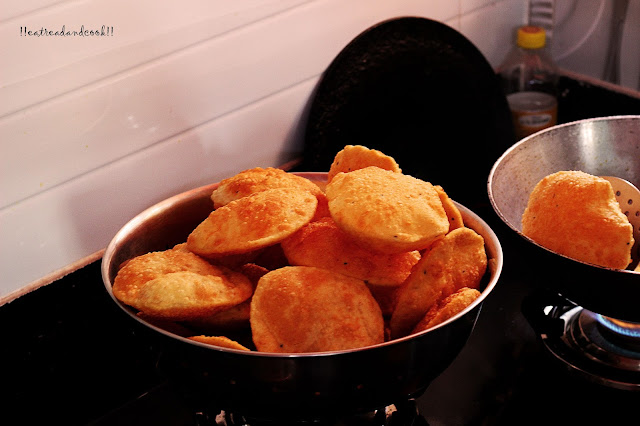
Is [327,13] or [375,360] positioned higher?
[327,13]

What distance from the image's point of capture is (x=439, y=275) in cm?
78

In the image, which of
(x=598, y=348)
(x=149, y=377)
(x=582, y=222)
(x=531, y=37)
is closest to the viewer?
(x=582, y=222)

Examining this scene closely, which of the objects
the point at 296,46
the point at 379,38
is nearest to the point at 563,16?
the point at 379,38

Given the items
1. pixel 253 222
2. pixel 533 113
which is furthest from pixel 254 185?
pixel 533 113

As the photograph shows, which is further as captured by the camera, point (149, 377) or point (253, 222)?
point (149, 377)

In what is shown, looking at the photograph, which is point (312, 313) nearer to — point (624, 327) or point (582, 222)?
point (582, 222)

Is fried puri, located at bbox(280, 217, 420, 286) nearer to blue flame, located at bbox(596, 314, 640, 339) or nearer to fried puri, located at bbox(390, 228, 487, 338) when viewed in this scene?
fried puri, located at bbox(390, 228, 487, 338)

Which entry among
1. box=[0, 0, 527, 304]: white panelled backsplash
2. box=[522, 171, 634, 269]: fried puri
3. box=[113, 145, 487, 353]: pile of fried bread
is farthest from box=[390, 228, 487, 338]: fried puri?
box=[0, 0, 527, 304]: white panelled backsplash

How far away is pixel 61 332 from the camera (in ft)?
3.32

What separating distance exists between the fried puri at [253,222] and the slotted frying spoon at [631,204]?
42 centimetres

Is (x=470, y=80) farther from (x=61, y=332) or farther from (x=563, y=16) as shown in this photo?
(x=61, y=332)

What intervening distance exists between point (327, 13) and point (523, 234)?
498 mm

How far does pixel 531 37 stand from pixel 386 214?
751 millimetres

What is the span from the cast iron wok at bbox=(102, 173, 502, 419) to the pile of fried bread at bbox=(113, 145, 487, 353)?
19 millimetres
